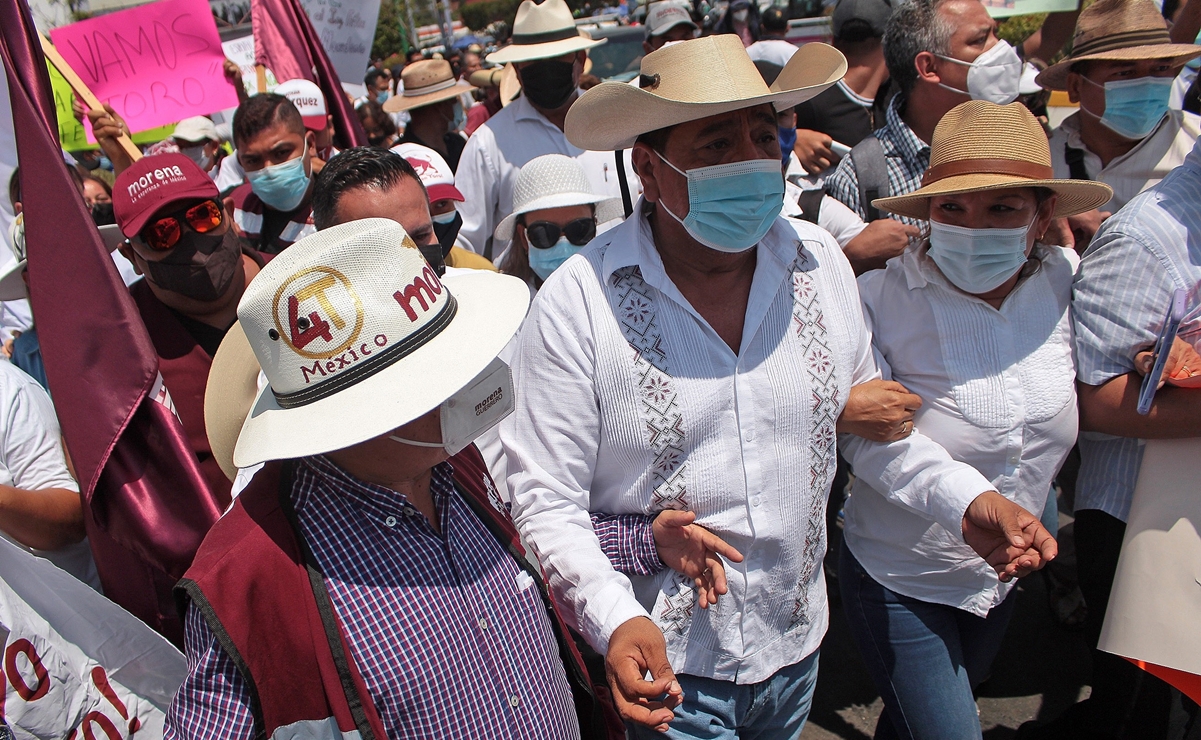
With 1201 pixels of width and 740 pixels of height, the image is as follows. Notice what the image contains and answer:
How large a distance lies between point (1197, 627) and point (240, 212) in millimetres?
4176

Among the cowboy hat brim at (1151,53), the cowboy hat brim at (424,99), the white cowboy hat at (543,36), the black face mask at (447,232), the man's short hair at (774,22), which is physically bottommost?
the cowboy hat brim at (424,99)

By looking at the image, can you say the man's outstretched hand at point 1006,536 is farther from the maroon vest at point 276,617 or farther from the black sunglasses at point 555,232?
the black sunglasses at point 555,232

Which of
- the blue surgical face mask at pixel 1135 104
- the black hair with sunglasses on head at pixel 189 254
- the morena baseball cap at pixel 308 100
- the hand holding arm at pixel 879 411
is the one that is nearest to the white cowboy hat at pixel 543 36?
the morena baseball cap at pixel 308 100

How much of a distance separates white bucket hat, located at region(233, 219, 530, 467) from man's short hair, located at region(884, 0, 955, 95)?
237 cm

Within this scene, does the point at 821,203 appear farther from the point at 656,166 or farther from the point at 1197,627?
the point at 1197,627

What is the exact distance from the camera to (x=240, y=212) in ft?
13.9

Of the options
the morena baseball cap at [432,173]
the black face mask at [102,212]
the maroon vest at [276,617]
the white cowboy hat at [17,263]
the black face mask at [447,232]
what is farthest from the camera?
the black face mask at [102,212]

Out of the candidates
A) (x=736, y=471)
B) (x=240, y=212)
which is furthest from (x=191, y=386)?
(x=240, y=212)

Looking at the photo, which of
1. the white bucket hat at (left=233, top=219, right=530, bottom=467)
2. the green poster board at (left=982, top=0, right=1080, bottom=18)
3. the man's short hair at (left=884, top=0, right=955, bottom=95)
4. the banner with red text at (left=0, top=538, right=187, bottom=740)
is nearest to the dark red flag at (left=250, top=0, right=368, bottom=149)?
the man's short hair at (left=884, top=0, right=955, bottom=95)

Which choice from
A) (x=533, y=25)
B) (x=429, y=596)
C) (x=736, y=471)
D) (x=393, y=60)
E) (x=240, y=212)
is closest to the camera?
(x=429, y=596)

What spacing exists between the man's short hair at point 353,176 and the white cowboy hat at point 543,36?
2.25m

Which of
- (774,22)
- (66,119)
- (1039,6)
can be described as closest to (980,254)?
(1039,6)

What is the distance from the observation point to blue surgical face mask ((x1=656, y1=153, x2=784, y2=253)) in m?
1.94

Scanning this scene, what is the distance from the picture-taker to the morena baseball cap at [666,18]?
23.3 ft
